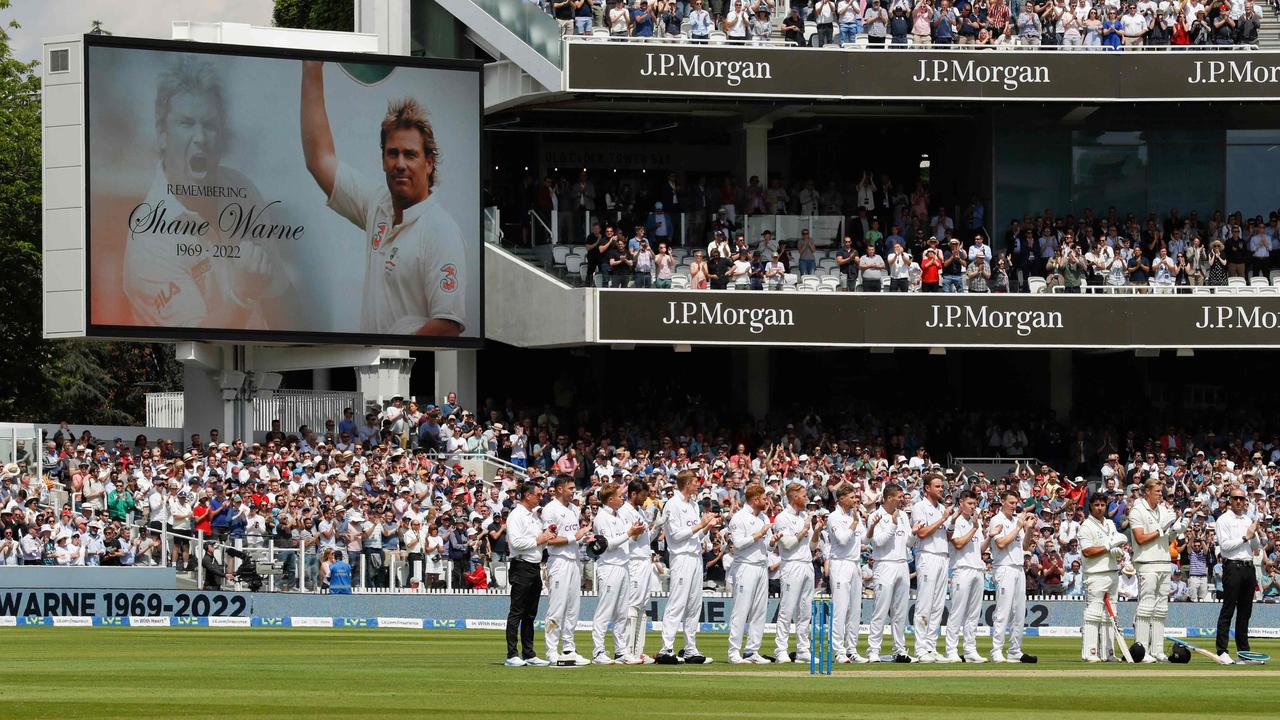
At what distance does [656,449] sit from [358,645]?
1503cm

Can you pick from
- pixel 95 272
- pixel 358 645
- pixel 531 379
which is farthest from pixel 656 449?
pixel 358 645

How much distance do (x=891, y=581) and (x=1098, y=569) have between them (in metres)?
2.02

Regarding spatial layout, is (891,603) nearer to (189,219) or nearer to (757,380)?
(189,219)

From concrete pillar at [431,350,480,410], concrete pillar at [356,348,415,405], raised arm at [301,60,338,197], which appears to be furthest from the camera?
concrete pillar at [431,350,480,410]

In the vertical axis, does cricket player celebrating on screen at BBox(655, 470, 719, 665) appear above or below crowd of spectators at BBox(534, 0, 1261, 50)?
below

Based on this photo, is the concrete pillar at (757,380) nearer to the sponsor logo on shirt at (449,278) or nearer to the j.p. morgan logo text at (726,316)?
the j.p. morgan logo text at (726,316)

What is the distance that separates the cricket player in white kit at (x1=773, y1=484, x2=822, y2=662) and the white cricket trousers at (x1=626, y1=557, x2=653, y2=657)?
134cm

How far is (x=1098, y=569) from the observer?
20.2 metres

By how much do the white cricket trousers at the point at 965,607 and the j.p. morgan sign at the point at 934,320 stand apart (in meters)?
19.2

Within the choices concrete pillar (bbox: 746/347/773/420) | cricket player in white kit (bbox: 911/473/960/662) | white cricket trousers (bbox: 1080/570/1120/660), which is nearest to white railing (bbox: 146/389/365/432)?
concrete pillar (bbox: 746/347/773/420)

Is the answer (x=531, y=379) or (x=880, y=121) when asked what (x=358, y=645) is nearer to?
(x=531, y=379)

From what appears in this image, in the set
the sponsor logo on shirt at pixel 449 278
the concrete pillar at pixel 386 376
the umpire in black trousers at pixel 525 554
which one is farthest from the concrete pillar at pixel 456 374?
the umpire in black trousers at pixel 525 554

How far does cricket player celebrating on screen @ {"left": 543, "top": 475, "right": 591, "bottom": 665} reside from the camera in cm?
1861

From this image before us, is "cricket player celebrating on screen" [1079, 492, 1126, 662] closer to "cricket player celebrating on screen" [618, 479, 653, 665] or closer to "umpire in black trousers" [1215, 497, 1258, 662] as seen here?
"umpire in black trousers" [1215, 497, 1258, 662]
